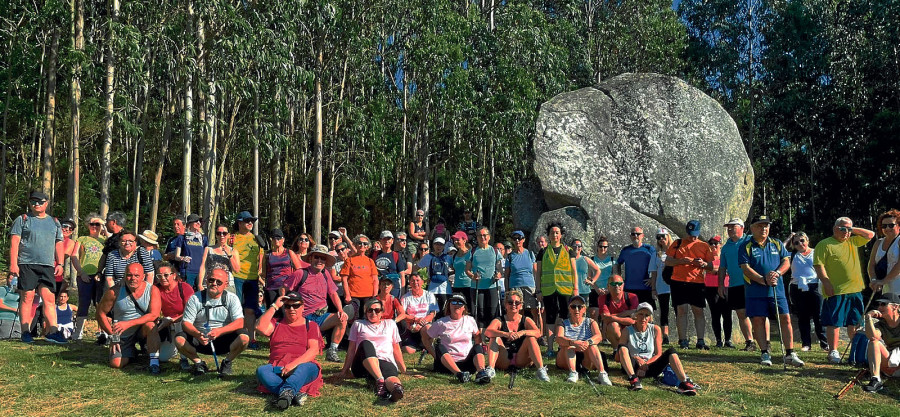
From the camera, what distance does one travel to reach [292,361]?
7.36 metres

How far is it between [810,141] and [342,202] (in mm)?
20812

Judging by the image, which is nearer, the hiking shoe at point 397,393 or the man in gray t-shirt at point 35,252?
the hiking shoe at point 397,393

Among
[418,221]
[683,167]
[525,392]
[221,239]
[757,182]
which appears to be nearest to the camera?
[525,392]

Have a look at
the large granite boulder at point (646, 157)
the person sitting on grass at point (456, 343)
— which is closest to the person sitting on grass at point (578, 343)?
the person sitting on grass at point (456, 343)

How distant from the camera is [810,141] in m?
34.4

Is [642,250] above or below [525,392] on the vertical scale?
above

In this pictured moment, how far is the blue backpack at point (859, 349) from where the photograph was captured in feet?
27.0

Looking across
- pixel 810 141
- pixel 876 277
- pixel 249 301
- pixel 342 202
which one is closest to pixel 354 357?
pixel 249 301

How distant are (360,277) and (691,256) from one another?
4100mm

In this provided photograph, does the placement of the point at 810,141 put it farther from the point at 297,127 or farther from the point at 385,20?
the point at 297,127

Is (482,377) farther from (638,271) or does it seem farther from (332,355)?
(638,271)

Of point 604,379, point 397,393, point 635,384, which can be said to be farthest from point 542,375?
point 397,393

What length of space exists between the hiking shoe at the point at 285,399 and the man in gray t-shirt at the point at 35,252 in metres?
3.84

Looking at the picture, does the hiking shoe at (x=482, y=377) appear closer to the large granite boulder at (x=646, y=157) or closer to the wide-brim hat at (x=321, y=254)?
the wide-brim hat at (x=321, y=254)
